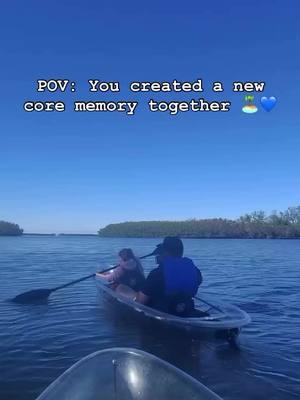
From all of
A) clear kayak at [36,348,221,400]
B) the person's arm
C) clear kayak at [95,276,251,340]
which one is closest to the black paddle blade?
clear kayak at [95,276,251,340]

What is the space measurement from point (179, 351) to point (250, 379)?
Answer: 1639 mm

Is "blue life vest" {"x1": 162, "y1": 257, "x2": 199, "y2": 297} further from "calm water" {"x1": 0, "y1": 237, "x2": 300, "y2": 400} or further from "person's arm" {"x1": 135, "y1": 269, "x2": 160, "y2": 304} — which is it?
"calm water" {"x1": 0, "y1": 237, "x2": 300, "y2": 400}

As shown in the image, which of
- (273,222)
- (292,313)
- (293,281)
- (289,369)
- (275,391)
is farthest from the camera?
(273,222)

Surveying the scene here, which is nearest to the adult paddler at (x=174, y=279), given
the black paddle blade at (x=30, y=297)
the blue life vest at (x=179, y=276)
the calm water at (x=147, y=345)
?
the blue life vest at (x=179, y=276)

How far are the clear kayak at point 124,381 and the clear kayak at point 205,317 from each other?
12.4 ft

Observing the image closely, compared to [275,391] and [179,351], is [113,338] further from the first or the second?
[275,391]

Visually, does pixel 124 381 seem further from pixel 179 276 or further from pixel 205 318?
pixel 179 276

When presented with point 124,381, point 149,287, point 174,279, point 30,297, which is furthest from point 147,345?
point 30,297

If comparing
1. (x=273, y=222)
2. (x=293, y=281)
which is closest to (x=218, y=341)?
(x=293, y=281)

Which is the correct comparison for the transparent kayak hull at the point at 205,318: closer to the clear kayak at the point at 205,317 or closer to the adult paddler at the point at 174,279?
the clear kayak at the point at 205,317

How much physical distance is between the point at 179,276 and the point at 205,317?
95 cm

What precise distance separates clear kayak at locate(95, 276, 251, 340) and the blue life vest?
530 millimetres

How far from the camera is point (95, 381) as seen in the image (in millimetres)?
3791

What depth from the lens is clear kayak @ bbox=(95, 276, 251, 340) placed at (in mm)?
7488
